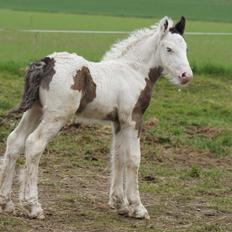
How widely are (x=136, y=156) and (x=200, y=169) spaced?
9.54ft

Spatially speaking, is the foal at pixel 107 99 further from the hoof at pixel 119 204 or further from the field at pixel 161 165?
the field at pixel 161 165

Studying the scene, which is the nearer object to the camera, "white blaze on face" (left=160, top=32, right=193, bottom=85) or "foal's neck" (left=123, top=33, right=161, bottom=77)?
"white blaze on face" (left=160, top=32, right=193, bottom=85)

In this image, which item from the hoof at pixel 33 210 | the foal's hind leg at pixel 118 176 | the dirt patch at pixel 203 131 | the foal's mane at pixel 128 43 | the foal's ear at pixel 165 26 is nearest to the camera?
the hoof at pixel 33 210

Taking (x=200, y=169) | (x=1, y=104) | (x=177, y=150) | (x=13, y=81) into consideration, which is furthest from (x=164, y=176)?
(x=13, y=81)

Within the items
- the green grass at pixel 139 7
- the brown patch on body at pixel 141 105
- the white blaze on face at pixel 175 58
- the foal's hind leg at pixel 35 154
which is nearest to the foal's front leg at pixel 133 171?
the brown patch on body at pixel 141 105

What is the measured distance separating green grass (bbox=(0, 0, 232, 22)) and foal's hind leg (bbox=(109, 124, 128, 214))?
42.8 m

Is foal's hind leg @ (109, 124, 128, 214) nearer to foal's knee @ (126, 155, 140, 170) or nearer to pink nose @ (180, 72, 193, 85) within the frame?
foal's knee @ (126, 155, 140, 170)

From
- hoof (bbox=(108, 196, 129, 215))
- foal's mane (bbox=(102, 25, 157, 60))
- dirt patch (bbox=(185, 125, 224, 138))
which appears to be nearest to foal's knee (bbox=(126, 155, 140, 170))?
hoof (bbox=(108, 196, 129, 215))

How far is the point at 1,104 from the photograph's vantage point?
47.1 feet

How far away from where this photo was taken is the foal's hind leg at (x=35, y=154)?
770 centimetres

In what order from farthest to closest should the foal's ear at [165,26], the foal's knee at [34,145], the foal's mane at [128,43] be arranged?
1. the foal's mane at [128,43]
2. the foal's ear at [165,26]
3. the foal's knee at [34,145]

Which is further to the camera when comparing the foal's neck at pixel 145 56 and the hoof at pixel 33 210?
the foal's neck at pixel 145 56

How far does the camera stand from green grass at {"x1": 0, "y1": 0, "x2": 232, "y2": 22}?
178 feet

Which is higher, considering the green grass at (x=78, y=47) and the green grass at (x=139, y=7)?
the green grass at (x=78, y=47)
